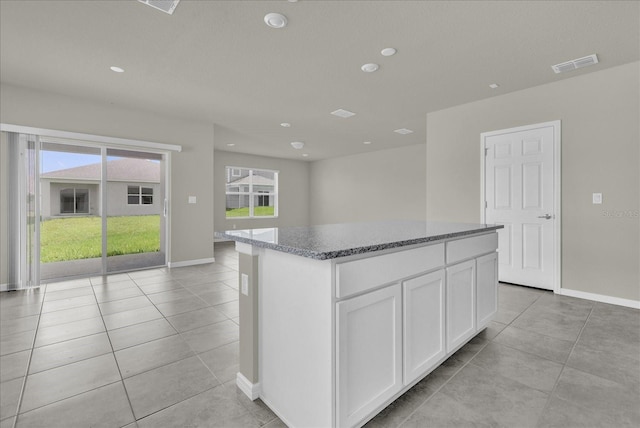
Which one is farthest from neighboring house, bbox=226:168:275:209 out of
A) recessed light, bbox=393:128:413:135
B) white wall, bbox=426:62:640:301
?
white wall, bbox=426:62:640:301

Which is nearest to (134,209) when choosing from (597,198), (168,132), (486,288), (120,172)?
(120,172)

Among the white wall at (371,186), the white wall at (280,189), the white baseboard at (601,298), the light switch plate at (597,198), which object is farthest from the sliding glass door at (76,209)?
the light switch plate at (597,198)

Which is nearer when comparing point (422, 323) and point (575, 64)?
point (422, 323)

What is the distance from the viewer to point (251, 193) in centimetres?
965

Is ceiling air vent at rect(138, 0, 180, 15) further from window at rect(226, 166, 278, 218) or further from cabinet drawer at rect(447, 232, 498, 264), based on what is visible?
window at rect(226, 166, 278, 218)

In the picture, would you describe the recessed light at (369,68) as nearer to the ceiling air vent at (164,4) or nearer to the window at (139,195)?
the ceiling air vent at (164,4)

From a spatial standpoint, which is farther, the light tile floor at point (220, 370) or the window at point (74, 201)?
the window at point (74, 201)

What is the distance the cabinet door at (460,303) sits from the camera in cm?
194

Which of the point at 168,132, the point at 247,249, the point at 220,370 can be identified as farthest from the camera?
the point at 168,132

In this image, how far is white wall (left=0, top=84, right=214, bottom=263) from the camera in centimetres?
395

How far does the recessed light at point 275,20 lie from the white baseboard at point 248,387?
2638 millimetres

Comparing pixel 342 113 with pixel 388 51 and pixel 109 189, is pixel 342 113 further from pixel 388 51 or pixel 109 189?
pixel 109 189

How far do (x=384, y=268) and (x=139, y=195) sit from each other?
4928mm

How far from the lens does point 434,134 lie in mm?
4863
